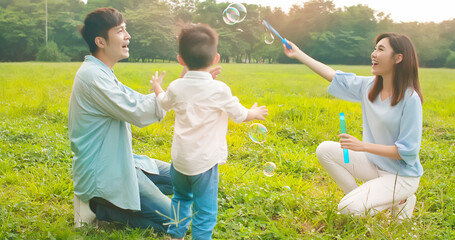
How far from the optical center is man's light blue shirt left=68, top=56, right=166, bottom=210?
2439 mm

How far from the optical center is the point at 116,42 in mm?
2578

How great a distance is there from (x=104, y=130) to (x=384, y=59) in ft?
6.55

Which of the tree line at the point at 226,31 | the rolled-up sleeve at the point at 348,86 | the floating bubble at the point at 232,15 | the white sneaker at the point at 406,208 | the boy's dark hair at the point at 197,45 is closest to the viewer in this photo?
the boy's dark hair at the point at 197,45

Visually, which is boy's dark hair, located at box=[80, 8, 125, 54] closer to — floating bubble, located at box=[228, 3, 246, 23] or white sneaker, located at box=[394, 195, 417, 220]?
floating bubble, located at box=[228, 3, 246, 23]

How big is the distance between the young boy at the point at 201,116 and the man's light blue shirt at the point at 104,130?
29 cm

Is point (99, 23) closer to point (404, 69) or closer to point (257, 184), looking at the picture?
point (257, 184)

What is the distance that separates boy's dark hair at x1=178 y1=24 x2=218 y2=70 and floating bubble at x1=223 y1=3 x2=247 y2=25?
1.33 meters

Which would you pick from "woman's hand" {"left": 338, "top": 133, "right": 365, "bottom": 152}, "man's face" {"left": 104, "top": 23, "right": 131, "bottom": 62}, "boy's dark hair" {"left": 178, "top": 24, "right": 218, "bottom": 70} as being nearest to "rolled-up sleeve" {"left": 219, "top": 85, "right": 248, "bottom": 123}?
"boy's dark hair" {"left": 178, "top": 24, "right": 218, "bottom": 70}

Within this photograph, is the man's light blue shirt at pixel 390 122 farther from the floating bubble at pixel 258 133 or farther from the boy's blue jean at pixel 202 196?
the boy's blue jean at pixel 202 196

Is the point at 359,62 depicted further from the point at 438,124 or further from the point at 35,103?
the point at 35,103

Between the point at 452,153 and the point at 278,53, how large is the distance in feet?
86.8

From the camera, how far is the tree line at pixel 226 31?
85.6ft

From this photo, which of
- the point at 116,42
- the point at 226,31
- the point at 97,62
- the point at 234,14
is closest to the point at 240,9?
the point at 234,14

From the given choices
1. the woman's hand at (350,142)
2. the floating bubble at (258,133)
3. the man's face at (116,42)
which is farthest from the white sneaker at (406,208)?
the man's face at (116,42)
